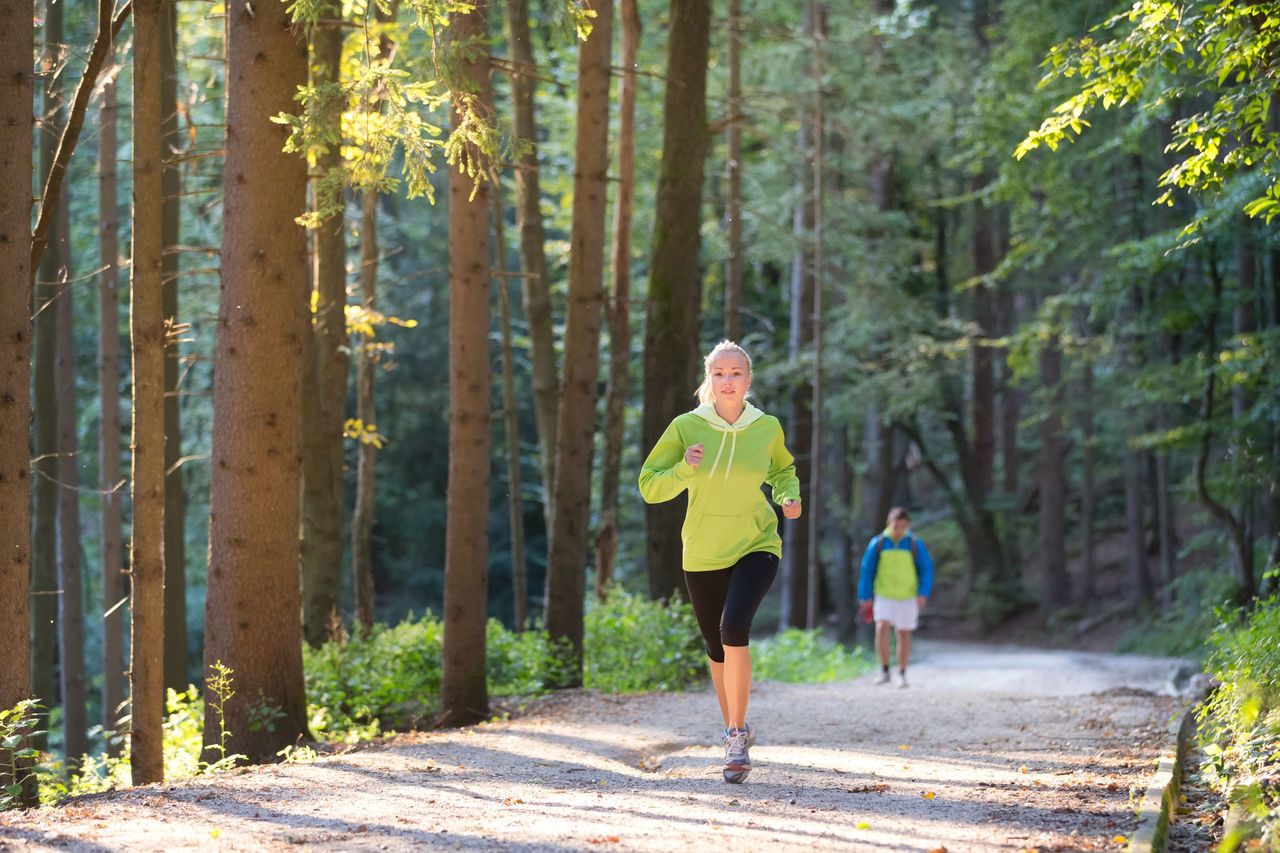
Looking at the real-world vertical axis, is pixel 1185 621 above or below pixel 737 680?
below

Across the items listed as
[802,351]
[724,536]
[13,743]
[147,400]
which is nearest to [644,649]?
[147,400]

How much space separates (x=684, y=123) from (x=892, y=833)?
427 inches

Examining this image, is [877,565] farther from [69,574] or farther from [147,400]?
[69,574]

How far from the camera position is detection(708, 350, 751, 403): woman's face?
24.1 feet

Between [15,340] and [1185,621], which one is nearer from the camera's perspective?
[15,340]

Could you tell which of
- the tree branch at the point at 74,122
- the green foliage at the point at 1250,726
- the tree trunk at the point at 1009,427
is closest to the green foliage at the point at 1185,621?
the tree trunk at the point at 1009,427

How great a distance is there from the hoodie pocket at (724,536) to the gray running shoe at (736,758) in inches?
36.8

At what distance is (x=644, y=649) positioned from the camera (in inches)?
607

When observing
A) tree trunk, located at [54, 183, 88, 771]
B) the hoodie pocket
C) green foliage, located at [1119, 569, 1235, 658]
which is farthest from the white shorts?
tree trunk, located at [54, 183, 88, 771]

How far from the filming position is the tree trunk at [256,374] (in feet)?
29.5

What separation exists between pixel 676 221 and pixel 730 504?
8493 millimetres

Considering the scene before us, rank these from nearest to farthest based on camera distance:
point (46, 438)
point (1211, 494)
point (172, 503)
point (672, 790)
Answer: point (672, 790), point (172, 503), point (46, 438), point (1211, 494)

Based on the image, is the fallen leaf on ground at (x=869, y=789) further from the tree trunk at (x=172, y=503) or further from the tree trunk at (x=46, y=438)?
the tree trunk at (x=46, y=438)

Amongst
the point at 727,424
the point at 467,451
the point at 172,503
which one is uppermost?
the point at 727,424
